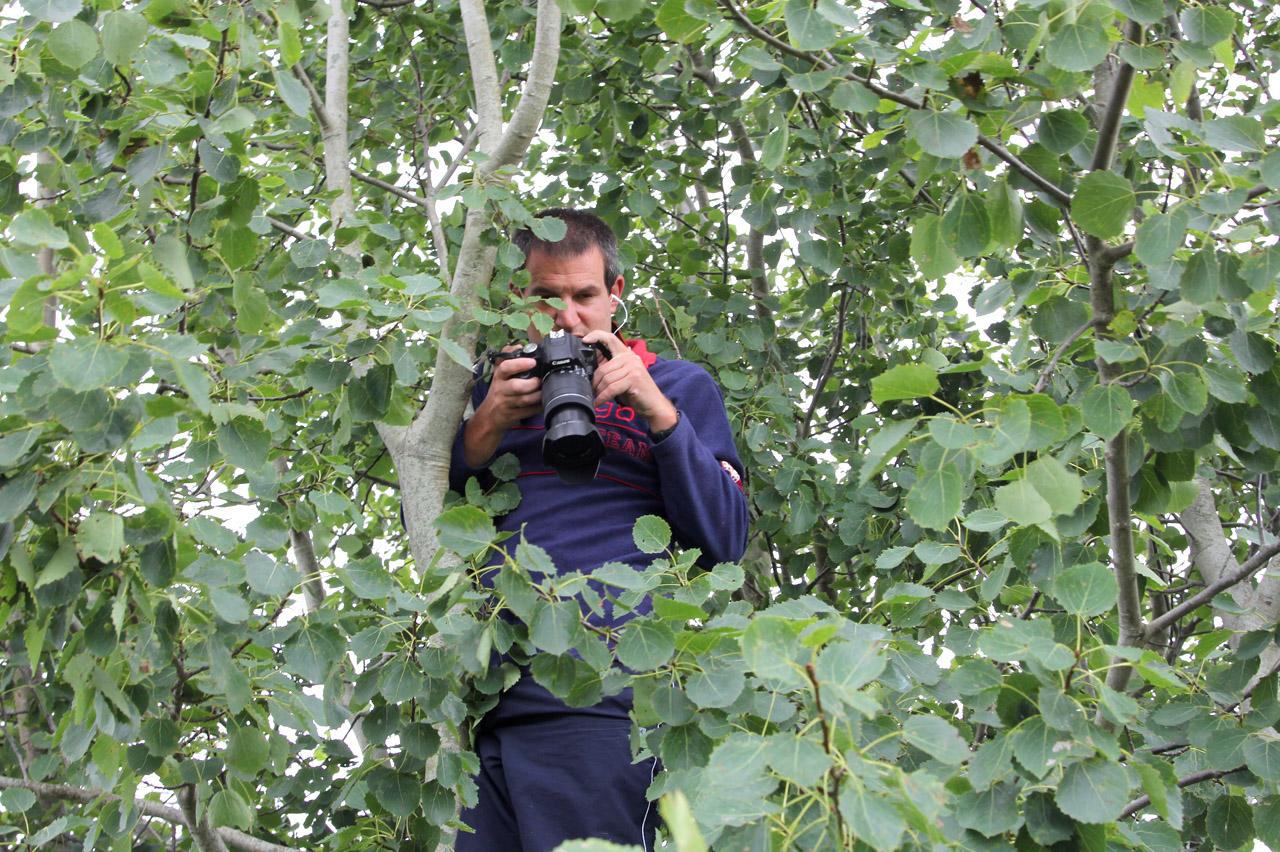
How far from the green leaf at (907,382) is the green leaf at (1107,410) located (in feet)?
0.90

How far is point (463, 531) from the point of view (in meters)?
1.41

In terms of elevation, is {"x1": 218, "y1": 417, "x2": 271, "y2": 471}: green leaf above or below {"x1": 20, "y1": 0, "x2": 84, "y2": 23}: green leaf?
below

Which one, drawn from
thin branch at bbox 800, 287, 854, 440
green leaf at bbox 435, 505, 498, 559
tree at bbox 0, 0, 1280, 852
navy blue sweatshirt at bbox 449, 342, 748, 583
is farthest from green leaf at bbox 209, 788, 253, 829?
thin branch at bbox 800, 287, 854, 440

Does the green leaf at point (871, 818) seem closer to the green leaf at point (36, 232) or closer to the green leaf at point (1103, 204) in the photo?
the green leaf at point (1103, 204)

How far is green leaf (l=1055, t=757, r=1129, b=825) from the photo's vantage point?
1063 millimetres

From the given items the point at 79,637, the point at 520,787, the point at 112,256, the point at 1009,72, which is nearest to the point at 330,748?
the point at 520,787

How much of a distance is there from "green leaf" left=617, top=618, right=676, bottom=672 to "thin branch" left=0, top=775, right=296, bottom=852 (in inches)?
37.4

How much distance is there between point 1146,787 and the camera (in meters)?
1.15

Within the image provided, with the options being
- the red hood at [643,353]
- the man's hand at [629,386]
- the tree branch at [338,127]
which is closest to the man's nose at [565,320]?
the red hood at [643,353]

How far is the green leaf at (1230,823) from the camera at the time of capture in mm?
1748

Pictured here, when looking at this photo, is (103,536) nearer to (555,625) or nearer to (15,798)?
(555,625)

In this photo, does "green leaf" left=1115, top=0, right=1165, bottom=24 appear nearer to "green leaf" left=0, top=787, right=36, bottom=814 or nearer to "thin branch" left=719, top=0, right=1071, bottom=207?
"thin branch" left=719, top=0, right=1071, bottom=207

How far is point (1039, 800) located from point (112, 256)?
1.27 m

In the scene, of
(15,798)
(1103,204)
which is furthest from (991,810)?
(15,798)
